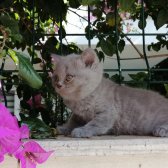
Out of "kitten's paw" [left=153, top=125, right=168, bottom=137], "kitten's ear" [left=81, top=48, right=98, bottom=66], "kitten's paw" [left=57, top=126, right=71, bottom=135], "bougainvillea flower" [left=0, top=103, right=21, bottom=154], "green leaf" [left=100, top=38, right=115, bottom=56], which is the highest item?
"green leaf" [left=100, top=38, right=115, bottom=56]

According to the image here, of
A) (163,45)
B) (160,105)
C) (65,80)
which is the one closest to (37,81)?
(65,80)

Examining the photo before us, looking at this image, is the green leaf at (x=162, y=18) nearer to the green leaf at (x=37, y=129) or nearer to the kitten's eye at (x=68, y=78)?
the kitten's eye at (x=68, y=78)

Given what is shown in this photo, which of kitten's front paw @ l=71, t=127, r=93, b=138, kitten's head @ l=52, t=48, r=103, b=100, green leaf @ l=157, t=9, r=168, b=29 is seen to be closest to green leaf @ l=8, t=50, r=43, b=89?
kitten's front paw @ l=71, t=127, r=93, b=138

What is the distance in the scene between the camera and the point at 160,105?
228 centimetres

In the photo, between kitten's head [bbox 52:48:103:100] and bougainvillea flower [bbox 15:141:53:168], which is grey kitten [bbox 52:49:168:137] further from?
bougainvillea flower [bbox 15:141:53:168]

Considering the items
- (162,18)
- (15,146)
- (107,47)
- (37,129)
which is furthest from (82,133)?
(15,146)

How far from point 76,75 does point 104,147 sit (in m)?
0.71

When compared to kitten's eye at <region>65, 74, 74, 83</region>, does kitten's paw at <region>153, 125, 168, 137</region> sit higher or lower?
lower

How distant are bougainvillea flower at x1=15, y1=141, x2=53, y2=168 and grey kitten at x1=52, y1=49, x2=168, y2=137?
40.1 inches

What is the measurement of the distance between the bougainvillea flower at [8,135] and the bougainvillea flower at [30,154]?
0.02 m

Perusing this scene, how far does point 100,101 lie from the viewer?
2.30 metres

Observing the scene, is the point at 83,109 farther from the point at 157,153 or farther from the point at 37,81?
the point at 37,81

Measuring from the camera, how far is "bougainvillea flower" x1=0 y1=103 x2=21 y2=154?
108cm

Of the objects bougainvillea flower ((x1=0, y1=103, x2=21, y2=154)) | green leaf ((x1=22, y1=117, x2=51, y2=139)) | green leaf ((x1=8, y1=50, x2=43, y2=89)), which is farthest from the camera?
green leaf ((x1=22, y1=117, x2=51, y2=139))
